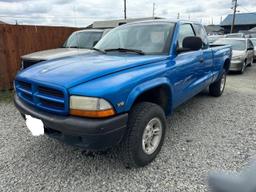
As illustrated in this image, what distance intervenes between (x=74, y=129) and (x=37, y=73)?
96 centimetres

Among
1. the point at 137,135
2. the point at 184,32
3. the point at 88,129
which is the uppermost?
the point at 184,32

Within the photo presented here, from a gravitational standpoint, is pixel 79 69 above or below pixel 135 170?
above

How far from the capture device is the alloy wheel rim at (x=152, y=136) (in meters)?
2.82

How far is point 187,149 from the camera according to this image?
10.8 feet

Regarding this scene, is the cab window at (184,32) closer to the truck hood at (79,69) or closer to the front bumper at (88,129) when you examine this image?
the truck hood at (79,69)

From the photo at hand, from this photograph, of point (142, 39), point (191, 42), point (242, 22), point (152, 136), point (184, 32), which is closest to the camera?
point (152, 136)

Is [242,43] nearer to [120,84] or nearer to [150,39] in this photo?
[150,39]

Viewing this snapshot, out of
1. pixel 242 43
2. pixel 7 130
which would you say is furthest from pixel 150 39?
pixel 242 43

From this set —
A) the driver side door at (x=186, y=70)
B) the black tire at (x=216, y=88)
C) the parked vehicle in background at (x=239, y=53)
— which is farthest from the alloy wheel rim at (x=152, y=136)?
the parked vehicle in background at (x=239, y=53)

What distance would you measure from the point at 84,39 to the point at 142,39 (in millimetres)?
4172

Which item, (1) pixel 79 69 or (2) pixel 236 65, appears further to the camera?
(2) pixel 236 65

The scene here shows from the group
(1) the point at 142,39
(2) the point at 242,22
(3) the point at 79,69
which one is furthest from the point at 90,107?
(2) the point at 242,22

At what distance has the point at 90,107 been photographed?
86.1 inches

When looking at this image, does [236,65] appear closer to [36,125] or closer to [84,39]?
[84,39]
